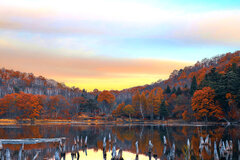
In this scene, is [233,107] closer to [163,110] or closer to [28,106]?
[163,110]

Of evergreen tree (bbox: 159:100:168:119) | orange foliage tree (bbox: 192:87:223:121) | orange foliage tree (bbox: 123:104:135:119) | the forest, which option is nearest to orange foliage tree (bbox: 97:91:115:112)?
the forest

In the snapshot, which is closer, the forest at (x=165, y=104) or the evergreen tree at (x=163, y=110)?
the forest at (x=165, y=104)

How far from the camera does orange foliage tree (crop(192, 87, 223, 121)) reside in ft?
231

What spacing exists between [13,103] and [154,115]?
50470mm

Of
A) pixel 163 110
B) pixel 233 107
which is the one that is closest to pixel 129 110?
pixel 163 110

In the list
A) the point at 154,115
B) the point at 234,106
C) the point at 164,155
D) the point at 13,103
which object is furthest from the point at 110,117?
the point at 164,155

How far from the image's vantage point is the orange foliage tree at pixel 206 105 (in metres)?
70.4

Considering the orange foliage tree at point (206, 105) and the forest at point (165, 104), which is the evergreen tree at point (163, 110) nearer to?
the forest at point (165, 104)

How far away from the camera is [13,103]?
98.6 metres

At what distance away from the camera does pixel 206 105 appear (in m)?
71.1

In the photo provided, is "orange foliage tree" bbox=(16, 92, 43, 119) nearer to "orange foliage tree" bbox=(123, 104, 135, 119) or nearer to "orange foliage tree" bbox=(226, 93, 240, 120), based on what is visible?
"orange foliage tree" bbox=(123, 104, 135, 119)

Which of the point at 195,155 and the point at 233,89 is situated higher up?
the point at 233,89

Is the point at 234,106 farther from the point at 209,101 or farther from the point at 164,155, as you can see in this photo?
the point at 164,155

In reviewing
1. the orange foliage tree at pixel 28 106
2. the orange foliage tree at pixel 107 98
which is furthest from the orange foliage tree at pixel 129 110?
the orange foliage tree at pixel 28 106
